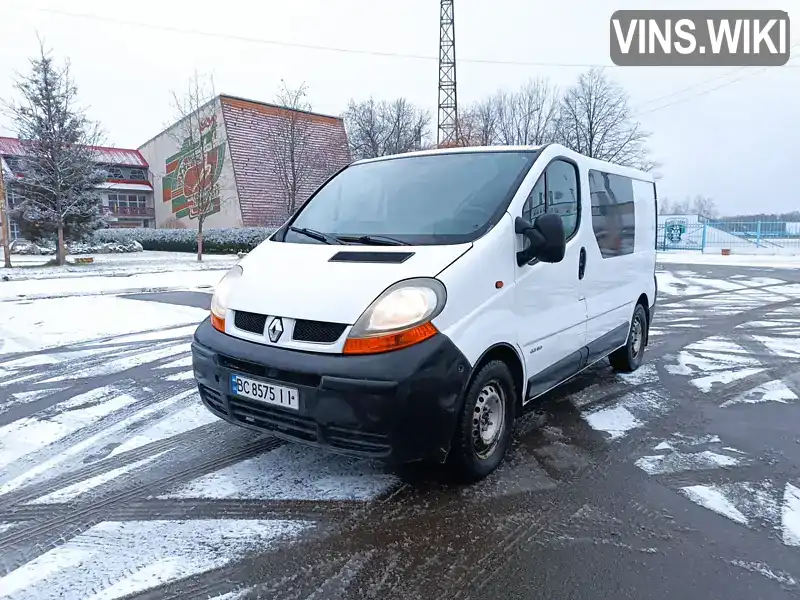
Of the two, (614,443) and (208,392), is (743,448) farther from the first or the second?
(208,392)

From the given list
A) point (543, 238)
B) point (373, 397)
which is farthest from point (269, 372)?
point (543, 238)

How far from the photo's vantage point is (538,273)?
11.5 ft

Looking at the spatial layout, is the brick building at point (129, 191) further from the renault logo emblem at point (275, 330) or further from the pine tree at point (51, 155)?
the renault logo emblem at point (275, 330)

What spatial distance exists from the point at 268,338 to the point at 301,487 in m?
0.93

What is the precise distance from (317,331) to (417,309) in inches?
21.3

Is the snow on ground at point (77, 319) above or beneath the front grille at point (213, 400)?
beneath

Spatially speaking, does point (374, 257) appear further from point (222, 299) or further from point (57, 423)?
point (57, 423)

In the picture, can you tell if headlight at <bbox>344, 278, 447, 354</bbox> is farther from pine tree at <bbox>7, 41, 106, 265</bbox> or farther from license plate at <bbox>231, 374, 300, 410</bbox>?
pine tree at <bbox>7, 41, 106, 265</bbox>

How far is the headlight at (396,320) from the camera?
2713 millimetres

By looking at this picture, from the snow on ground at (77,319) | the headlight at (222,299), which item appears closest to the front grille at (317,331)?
the headlight at (222,299)

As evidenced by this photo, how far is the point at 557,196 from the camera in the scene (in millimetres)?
3879

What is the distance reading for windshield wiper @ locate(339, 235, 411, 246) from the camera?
3.28 meters

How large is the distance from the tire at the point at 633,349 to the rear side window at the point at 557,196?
2.02 m

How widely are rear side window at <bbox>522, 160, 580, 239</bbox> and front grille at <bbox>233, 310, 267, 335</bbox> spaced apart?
1748mm
